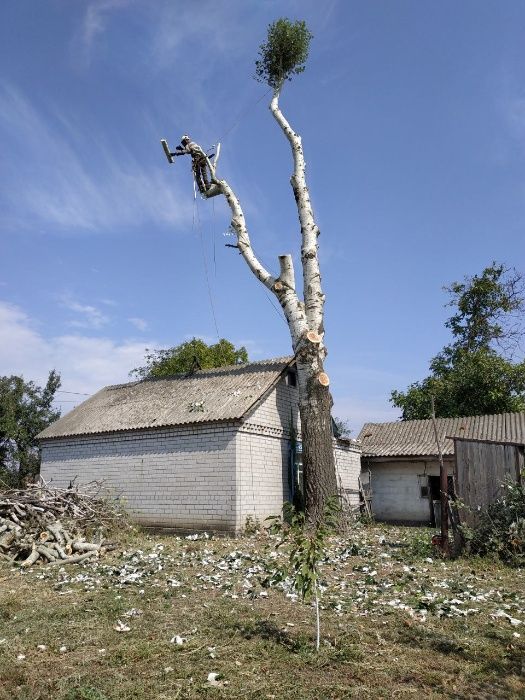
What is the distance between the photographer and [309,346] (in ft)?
49.1

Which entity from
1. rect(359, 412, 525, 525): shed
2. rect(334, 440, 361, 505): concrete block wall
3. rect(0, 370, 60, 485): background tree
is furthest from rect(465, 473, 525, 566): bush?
rect(0, 370, 60, 485): background tree

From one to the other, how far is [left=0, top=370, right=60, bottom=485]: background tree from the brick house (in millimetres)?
7120

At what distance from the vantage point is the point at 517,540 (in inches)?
404

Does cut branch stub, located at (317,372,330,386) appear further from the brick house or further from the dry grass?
the dry grass

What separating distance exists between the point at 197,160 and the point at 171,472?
10862 mm

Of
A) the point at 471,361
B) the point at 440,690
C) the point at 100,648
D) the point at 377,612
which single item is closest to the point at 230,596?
the point at 377,612

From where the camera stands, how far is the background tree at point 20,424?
25.5 metres

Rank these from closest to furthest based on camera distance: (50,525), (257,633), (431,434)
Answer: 1. (257,633)
2. (50,525)
3. (431,434)

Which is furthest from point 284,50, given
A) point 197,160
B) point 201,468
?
point 201,468

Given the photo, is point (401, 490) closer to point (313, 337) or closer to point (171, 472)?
point (313, 337)

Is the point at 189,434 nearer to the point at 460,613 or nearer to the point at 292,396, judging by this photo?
the point at 292,396

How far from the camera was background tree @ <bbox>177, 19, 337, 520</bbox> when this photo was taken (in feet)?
48.8

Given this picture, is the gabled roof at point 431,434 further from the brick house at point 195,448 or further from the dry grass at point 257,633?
the dry grass at point 257,633

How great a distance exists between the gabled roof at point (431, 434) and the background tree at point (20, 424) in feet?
49.5
